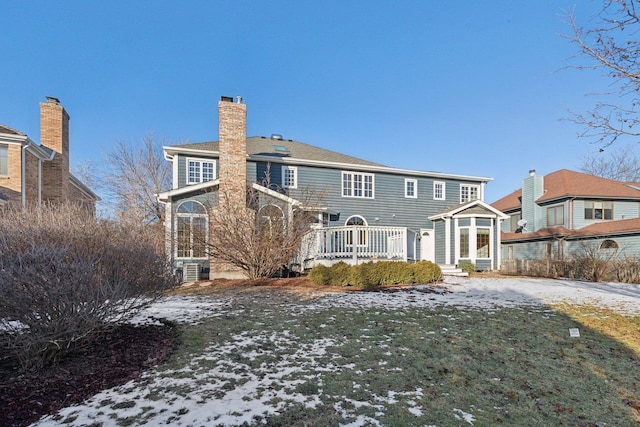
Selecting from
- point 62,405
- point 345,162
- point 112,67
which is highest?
point 112,67

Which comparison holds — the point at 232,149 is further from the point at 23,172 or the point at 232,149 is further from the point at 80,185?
the point at 80,185

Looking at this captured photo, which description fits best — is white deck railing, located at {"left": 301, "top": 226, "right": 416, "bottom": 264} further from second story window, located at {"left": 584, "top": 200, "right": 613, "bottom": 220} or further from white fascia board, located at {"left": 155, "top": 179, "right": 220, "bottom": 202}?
second story window, located at {"left": 584, "top": 200, "right": 613, "bottom": 220}

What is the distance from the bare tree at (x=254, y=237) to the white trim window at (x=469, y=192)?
11192mm

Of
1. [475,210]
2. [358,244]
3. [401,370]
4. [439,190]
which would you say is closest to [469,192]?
[439,190]

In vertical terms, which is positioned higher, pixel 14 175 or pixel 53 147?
pixel 53 147

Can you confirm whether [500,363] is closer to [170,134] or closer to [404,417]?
[404,417]

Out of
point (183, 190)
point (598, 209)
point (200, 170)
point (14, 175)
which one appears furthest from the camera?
point (598, 209)

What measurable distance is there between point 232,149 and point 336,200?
19.1 feet

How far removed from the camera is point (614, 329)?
18.9 feet

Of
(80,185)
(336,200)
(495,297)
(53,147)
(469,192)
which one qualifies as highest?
(53,147)

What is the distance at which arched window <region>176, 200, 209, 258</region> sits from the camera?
11234mm

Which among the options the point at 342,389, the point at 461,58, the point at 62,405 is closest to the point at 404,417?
the point at 342,389

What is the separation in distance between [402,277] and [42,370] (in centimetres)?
811

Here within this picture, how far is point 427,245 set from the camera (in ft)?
57.6
